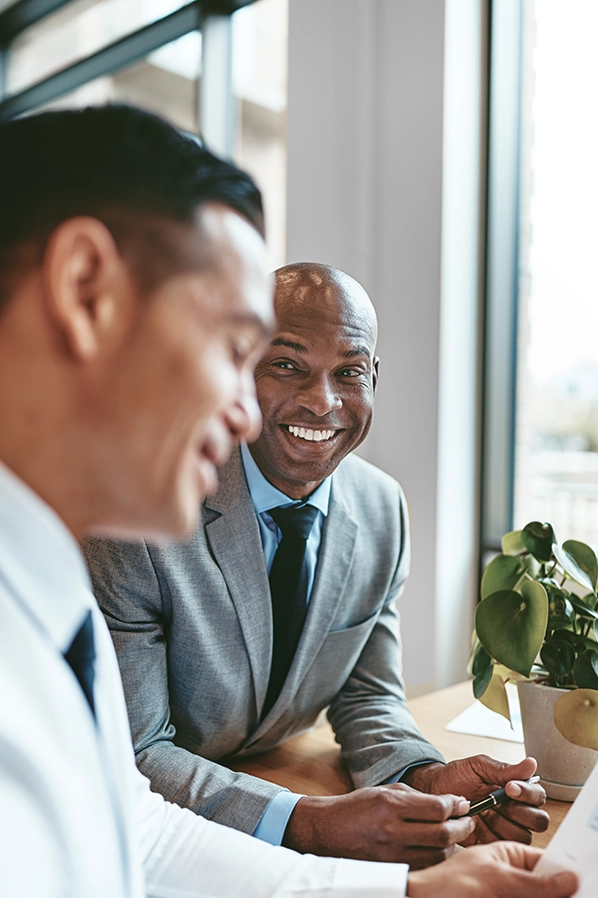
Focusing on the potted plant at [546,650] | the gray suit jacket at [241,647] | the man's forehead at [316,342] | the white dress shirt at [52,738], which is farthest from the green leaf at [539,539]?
the white dress shirt at [52,738]

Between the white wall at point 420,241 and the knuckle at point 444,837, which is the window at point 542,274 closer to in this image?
the white wall at point 420,241

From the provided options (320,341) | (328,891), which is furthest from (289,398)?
(328,891)

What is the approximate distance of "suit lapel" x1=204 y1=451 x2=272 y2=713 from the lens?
3.79 feet

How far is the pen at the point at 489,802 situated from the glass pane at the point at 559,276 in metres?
1.10

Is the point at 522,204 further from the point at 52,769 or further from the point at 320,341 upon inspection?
the point at 52,769

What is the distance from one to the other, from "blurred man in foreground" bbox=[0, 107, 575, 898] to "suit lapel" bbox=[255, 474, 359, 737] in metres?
0.66

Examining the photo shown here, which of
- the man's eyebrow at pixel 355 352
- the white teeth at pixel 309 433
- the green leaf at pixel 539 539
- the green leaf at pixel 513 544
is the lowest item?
the green leaf at pixel 513 544

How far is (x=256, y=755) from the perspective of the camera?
1.30 meters

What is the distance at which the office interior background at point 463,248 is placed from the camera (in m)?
1.96

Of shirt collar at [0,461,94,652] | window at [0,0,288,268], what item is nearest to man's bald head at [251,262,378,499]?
shirt collar at [0,461,94,652]

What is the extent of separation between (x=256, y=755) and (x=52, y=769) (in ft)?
2.85

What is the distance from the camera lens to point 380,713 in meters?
1.26

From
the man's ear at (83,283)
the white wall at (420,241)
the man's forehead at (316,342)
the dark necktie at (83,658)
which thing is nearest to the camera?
the man's ear at (83,283)

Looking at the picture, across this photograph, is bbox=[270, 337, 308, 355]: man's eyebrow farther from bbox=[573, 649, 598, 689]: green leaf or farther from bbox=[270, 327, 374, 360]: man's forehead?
bbox=[573, 649, 598, 689]: green leaf
